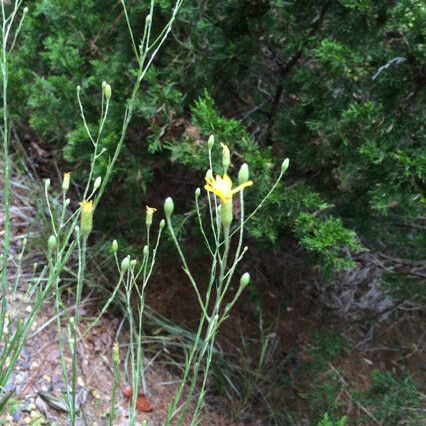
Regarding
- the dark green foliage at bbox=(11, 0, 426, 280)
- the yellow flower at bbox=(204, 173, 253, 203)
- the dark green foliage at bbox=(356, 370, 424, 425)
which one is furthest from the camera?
the dark green foliage at bbox=(356, 370, 424, 425)

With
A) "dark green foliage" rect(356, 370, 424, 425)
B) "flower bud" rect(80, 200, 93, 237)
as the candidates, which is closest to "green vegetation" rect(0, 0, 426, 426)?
"dark green foliage" rect(356, 370, 424, 425)

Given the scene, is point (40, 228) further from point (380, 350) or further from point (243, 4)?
point (380, 350)

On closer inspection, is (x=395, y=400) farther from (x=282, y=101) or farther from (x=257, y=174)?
(x=282, y=101)

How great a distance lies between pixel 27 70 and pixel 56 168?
1.70ft

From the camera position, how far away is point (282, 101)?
2.39m

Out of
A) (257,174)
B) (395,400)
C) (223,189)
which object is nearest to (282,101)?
(257,174)

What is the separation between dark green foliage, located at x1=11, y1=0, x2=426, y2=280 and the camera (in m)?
1.93

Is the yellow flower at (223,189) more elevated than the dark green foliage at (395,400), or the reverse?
the yellow flower at (223,189)

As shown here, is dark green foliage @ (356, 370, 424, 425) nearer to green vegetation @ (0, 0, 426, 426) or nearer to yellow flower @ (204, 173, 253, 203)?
green vegetation @ (0, 0, 426, 426)

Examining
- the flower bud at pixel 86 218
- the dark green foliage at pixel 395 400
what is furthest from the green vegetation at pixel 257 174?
the flower bud at pixel 86 218

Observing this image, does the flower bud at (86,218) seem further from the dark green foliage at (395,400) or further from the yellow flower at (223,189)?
the dark green foliage at (395,400)

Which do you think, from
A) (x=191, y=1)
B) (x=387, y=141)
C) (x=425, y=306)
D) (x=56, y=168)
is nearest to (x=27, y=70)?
(x=56, y=168)

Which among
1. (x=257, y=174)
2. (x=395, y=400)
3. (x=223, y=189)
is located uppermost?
(x=223, y=189)

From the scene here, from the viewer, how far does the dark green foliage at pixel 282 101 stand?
193 centimetres
